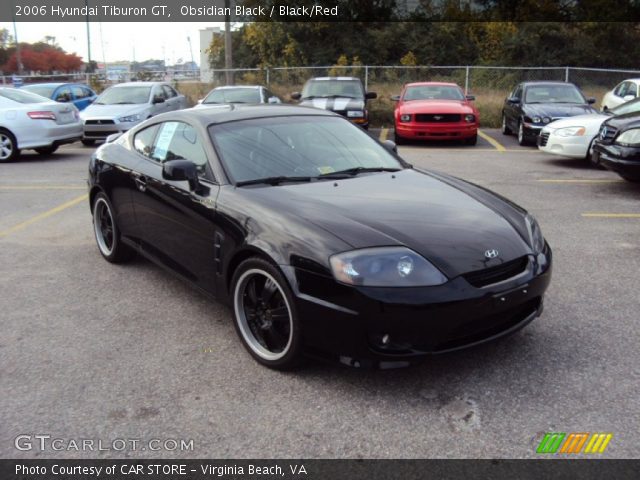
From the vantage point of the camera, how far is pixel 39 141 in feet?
39.8

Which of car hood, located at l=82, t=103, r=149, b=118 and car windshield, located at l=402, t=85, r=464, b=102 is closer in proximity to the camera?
car hood, located at l=82, t=103, r=149, b=118

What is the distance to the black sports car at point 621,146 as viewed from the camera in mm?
7859

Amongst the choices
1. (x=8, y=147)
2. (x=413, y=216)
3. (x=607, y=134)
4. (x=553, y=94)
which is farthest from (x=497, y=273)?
(x=553, y=94)

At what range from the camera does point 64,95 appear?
57.2ft

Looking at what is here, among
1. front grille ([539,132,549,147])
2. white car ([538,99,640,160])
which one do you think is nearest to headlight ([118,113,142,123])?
front grille ([539,132,549,147])

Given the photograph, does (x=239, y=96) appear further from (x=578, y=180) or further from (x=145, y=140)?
(x=145, y=140)

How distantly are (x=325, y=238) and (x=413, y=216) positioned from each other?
1.98ft

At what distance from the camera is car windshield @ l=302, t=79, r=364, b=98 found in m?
15.5

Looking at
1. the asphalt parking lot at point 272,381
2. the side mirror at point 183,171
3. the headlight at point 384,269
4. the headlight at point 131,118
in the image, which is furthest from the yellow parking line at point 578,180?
the headlight at point 131,118

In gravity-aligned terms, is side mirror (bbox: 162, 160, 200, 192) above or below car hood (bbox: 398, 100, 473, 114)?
below

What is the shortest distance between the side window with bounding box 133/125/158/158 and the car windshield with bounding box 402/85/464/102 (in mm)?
10581

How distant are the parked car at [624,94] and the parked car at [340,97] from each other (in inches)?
213

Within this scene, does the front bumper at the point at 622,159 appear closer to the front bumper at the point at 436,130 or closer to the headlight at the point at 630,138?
the headlight at the point at 630,138

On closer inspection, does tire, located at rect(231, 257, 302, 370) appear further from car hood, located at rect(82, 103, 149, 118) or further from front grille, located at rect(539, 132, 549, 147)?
car hood, located at rect(82, 103, 149, 118)
